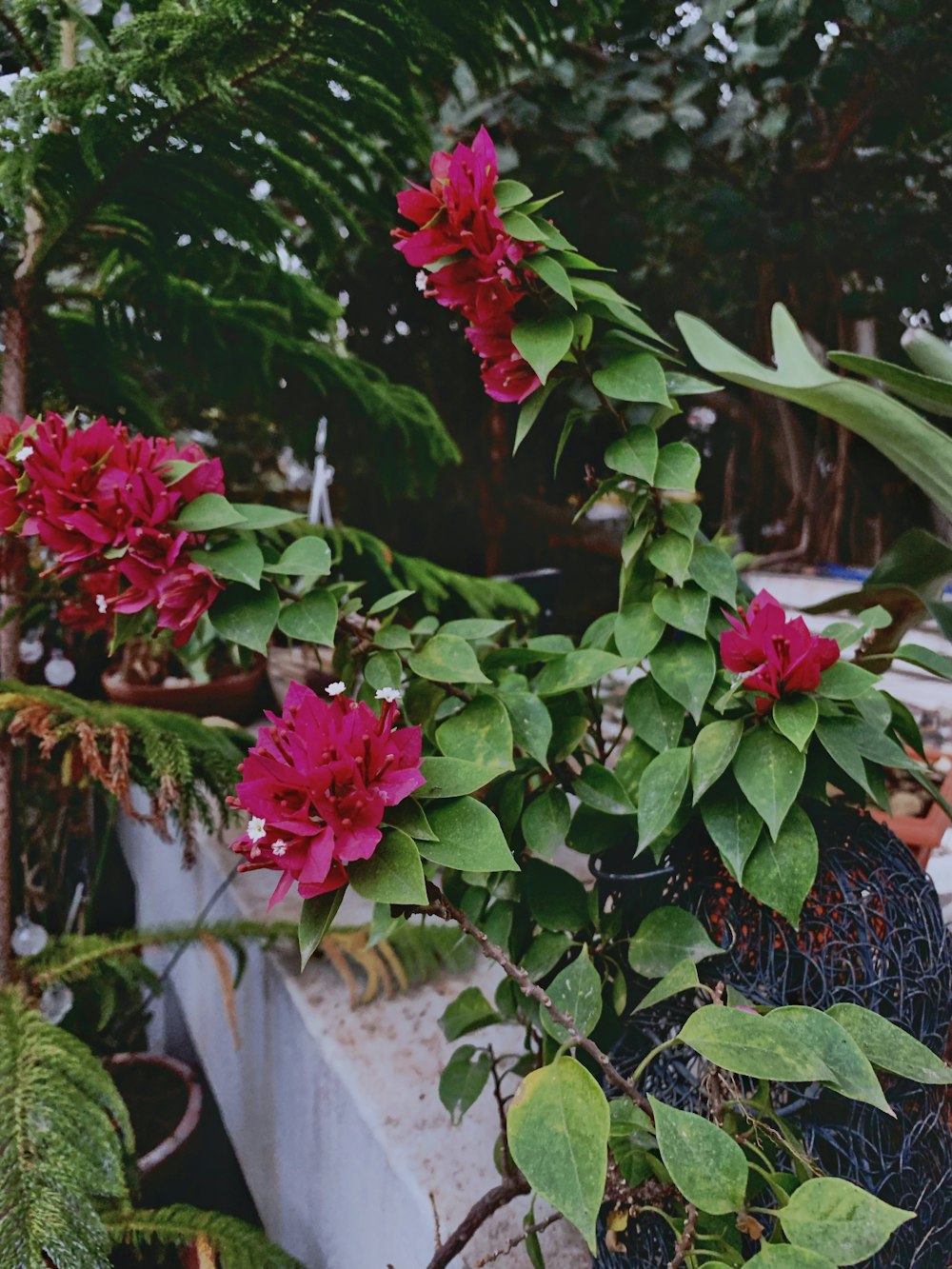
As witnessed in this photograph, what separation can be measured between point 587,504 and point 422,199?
0.66ft

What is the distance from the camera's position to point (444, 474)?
1.32m

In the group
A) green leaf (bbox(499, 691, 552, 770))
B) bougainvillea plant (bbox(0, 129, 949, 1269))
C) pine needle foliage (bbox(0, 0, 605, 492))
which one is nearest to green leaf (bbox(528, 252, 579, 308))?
bougainvillea plant (bbox(0, 129, 949, 1269))

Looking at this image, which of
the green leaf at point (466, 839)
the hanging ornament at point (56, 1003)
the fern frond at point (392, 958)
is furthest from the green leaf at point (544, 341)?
the hanging ornament at point (56, 1003)

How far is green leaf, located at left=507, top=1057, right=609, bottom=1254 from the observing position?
0.29 metres

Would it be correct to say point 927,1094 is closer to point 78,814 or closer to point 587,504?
point 587,504

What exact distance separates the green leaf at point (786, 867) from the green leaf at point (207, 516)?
12.8 inches

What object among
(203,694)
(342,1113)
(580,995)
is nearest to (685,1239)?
(580,995)

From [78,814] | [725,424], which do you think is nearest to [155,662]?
[78,814]

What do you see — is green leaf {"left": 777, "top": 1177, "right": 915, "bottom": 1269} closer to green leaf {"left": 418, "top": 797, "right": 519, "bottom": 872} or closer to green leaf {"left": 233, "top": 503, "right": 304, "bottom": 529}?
green leaf {"left": 418, "top": 797, "right": 519, "bottom": 872}

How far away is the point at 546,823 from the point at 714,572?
0.58ft

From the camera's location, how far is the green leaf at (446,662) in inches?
18.4

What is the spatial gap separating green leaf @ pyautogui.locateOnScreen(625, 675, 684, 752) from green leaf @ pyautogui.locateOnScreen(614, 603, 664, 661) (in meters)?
0.03

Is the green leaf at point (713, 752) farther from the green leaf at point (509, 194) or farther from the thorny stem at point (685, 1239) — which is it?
the green leaf at point (509, 194)

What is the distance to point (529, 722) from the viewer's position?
0.48m
